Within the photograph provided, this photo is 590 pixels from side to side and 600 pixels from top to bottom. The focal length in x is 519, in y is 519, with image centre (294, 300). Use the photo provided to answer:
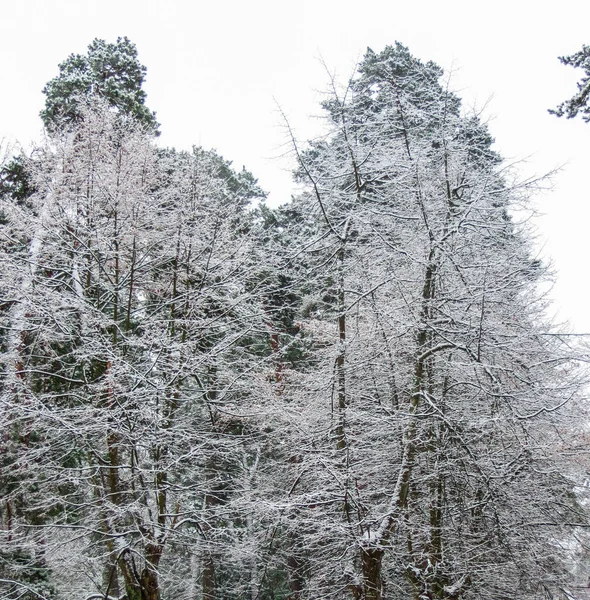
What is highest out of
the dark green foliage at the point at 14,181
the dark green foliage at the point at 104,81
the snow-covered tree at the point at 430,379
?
the dark green foliage at the point at 104,81

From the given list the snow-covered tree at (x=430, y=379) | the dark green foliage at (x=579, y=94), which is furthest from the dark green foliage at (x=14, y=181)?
the dark green foliage at (x=579, y=94)

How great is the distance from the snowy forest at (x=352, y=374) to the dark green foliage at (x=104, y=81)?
16.2 ft

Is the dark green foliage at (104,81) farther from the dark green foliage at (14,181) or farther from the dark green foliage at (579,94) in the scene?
the dark green foliage at (579,94)

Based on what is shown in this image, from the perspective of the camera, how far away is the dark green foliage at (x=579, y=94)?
4.64 meters

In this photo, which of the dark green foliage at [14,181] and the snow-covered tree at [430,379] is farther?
the dark green foliage at [14,181]

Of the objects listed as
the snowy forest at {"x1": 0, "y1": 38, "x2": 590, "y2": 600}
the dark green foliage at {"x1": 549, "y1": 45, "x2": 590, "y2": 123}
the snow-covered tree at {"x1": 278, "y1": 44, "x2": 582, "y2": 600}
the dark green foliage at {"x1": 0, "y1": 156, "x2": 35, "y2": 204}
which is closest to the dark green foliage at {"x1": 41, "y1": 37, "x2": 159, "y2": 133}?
the dark green foliage at {"x1": 0, "y1": 156, "x2": 35, "y2": 204}

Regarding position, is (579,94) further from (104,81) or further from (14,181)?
(104,81)

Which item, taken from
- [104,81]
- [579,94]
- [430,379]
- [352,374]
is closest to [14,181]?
[104,81]

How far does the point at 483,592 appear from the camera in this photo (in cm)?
777

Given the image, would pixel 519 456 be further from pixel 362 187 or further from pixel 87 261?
pixel 87 261

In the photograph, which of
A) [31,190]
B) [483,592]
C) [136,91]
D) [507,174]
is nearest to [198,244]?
[507,174]

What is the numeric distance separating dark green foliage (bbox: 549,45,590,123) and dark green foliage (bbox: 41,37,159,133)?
1156 centimetres

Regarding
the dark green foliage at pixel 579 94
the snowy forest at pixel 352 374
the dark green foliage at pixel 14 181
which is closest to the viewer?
the dark green foliage at pixel 579 94

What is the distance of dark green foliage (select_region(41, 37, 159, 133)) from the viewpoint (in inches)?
578
